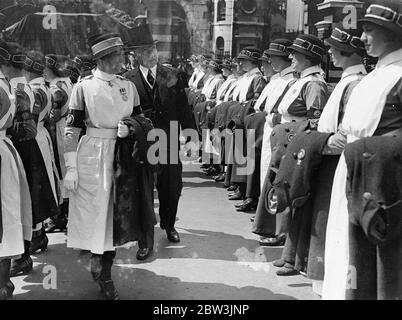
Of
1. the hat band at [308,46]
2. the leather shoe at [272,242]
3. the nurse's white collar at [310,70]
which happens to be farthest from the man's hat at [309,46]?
the leather shoe at [272,242]

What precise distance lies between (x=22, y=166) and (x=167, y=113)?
184 centimetres

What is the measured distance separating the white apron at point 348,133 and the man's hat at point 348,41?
25.4 inches

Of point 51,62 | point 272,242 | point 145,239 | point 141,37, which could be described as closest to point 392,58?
point 145,239

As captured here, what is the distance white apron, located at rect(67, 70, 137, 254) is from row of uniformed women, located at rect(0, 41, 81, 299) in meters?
0.43

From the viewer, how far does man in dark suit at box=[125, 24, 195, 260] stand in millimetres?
5320

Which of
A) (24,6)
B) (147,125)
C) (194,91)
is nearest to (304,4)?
(194,91)

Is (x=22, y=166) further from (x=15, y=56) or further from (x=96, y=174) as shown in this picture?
(x=15, y=56)

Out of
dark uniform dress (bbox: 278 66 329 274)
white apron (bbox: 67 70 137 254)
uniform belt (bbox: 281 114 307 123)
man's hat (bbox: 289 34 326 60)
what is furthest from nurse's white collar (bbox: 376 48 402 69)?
white apron (bbox: 67 70 137 254)

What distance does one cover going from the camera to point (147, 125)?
425 centimetres

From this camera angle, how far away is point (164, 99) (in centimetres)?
557

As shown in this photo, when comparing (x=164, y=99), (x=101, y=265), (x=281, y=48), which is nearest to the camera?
(x=101, y=265)

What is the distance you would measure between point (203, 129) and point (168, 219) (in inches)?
186

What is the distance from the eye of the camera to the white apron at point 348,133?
3.12 meters

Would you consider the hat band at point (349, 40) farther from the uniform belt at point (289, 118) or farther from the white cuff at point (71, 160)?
the white cuff at point (71, 160)
